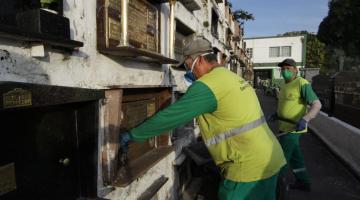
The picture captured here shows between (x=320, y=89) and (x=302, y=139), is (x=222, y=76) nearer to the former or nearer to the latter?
(x=302, y=139)

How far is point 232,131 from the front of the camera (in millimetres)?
2904

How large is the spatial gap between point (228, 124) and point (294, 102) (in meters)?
3.08

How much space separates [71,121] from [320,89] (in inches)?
561

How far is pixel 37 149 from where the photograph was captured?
2.24 meters

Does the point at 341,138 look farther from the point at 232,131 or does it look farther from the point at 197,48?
the point at 197,48

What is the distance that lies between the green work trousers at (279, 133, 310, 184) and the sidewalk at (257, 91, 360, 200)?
337mm

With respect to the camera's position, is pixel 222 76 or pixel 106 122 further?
pixel 106 122

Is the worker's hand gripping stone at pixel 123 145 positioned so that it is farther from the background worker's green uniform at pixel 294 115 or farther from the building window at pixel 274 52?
the building window at pixel 274 52

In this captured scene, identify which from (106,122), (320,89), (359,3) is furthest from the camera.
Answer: (359,3)

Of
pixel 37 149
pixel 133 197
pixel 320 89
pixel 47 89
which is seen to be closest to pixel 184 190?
pixel 133 197

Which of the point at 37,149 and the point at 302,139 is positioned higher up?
the point at 37,149

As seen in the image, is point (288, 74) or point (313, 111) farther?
point (288, 74)

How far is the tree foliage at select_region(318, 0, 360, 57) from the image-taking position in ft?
102

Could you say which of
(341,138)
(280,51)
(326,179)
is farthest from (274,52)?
(326,179)
